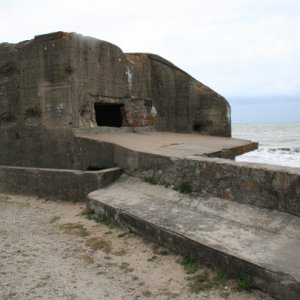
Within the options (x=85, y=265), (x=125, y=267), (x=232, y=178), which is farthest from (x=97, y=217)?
(x=232, y=178)

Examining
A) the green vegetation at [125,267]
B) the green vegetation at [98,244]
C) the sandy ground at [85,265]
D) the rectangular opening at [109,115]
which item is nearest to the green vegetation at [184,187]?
the sandy ground at [85,265]

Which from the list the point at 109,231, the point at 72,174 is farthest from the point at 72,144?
the point at 109,231

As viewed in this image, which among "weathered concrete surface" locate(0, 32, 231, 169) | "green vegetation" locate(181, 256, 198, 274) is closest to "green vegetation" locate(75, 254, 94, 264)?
"green vegetation" locate(181, 256, 198, 274)

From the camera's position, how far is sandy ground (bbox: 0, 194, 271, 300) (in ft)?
10.1

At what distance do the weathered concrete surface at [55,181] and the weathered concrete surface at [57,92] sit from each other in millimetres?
533

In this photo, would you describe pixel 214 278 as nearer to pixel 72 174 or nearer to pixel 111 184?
pixel 111 184

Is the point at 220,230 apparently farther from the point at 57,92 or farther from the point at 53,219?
the point at 57,92

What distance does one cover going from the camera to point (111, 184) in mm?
5730

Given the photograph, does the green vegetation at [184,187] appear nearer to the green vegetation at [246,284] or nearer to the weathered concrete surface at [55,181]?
the weathered concrete surface at [55,181]

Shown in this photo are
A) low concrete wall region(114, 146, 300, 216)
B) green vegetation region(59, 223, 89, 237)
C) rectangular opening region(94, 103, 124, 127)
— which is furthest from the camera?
rectangular opening region(94, 103, 124, 127)

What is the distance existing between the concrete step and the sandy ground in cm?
15

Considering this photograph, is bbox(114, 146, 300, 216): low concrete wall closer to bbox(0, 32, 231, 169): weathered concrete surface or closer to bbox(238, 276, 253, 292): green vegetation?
bbox(238, 276, 253, 292): green vegetation

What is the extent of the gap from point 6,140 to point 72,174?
225 cm

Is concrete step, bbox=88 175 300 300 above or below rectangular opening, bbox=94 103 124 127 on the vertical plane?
below
